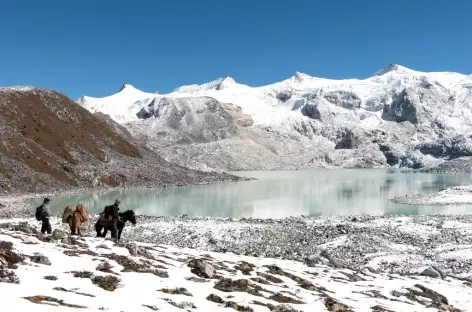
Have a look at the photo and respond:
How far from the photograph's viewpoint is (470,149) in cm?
17538

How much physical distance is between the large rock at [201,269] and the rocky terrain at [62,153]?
182ft

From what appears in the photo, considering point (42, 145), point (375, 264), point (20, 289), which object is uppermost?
point (42, 145)

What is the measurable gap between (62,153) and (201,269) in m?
75.7

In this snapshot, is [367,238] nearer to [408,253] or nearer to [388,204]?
[408,253]

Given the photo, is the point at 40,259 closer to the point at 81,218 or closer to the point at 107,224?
the point at 107,224

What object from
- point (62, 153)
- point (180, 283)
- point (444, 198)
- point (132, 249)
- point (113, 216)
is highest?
point (62, 153)

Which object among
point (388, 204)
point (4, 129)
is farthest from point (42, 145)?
point (388, 204)

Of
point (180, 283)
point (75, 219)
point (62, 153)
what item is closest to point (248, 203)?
point (62, 153)

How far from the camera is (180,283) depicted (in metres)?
13.9

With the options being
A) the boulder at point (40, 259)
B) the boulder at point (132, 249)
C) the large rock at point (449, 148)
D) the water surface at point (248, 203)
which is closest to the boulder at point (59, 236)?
the boulder at point (132, 249)

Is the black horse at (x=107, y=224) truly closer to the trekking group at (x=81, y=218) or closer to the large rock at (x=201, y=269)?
the trekking group at (x=81, y=218)

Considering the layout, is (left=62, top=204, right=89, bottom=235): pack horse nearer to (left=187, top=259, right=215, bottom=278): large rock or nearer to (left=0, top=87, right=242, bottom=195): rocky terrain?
(left=187, top=259, right=215, bottom=278): large rock

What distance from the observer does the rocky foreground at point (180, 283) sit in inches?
Result: 430

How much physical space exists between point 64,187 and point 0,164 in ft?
32.1
